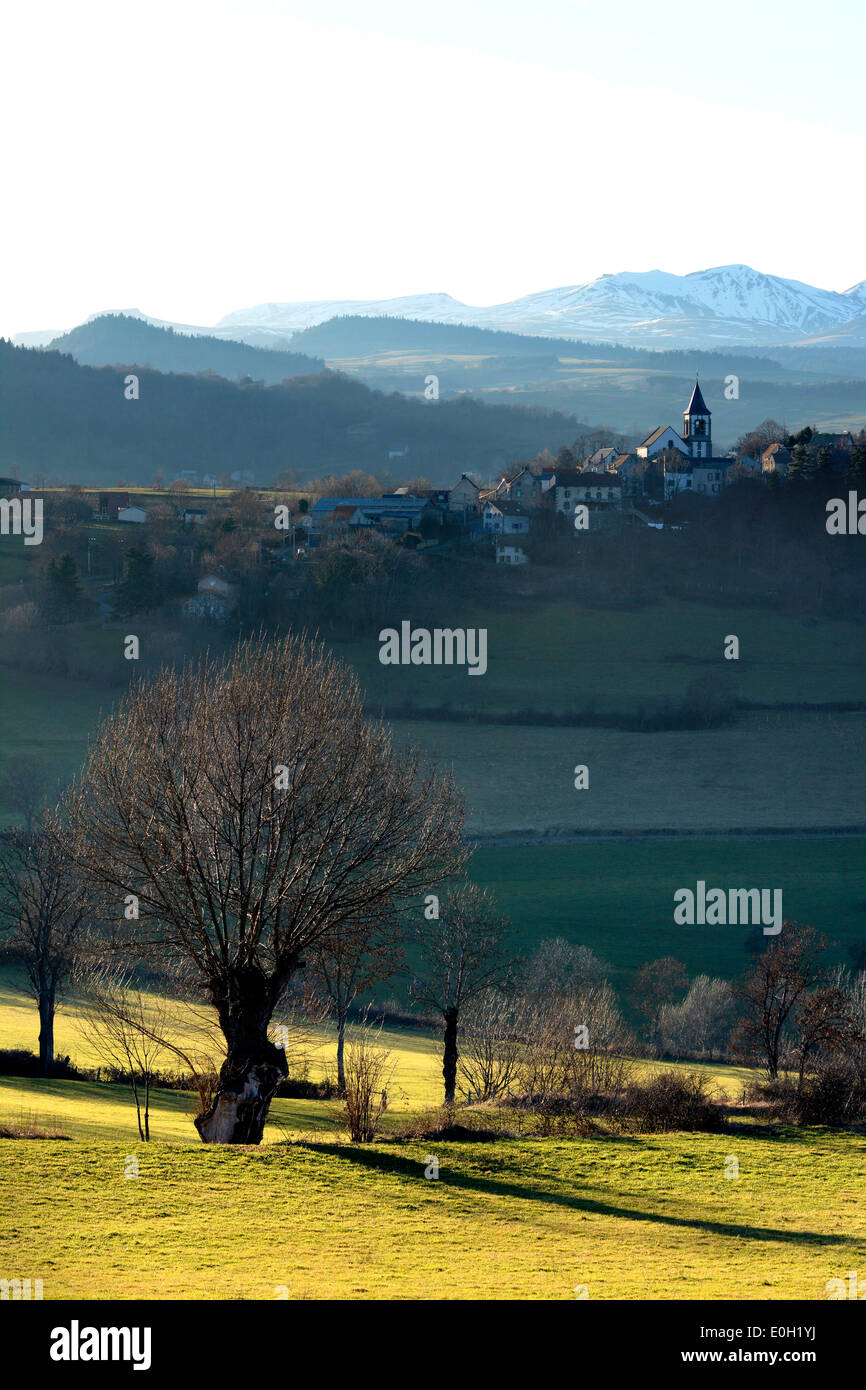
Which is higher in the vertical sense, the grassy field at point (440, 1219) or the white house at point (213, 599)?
the white house at point (213, 599)

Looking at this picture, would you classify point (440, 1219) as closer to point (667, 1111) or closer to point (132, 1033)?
point (667, 1111)

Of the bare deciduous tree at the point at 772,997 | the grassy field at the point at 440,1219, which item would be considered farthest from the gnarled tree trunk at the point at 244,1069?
the bare deciduous tree at the point at 772,997

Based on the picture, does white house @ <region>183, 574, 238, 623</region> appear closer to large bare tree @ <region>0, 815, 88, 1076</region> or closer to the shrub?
large bare tree @ <region>0, 815, 88, 1076</region>

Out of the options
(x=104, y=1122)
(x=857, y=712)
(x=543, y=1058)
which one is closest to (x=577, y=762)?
(x=857, y=712)

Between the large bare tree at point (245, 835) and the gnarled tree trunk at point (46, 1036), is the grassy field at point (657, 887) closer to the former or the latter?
the gnarled tree trunk at point (46, 1036)

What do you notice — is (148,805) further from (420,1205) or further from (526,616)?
(526,616)

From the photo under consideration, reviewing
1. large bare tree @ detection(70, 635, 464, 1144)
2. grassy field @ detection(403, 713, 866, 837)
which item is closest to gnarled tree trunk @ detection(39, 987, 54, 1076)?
large bare tree @ detection(70, 635, 464, 1144)
